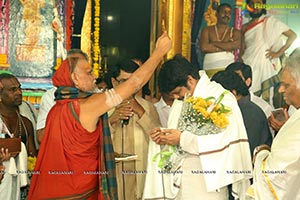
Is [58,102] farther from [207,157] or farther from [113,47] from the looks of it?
[113,47]

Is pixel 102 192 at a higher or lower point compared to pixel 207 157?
lower

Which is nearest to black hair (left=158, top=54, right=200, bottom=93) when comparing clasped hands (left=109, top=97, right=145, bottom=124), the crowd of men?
the crowd of men

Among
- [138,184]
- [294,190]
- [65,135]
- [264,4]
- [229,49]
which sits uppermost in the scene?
[264,4]

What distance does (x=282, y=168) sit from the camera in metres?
3.11

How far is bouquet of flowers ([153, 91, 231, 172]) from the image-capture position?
11.4ft

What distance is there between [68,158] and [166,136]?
73 centimetres

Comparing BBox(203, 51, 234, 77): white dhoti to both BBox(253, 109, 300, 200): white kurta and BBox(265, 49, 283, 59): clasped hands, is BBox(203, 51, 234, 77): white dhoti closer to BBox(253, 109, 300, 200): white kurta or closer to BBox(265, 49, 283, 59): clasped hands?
BBox(265, 49, 283, 59): clasped hands

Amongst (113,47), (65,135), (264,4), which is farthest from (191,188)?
(264,4)

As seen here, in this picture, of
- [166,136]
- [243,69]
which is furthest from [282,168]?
[243,69]

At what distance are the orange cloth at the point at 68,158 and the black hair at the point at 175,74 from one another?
624 mm

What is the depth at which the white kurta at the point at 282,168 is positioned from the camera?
10.1 feet

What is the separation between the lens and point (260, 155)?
3357 millimetres

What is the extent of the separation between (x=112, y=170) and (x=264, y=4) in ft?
12.0

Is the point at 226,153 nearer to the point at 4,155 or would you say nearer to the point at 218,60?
the point at 4,155
